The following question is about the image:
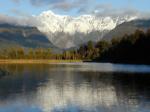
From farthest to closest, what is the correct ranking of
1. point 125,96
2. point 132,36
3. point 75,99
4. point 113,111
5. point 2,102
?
point 132,36 < point 125,96 < point 75,99 < point 2,102 < point 113,111

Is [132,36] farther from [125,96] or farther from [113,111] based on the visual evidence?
[113,111]

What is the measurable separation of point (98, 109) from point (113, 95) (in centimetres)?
1150

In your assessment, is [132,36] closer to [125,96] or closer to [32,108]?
[125,96]

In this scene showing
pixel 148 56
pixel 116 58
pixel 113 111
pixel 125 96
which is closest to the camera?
pixel 113 111

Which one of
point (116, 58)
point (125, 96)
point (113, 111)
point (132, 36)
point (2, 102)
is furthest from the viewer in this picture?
point (116, 58)

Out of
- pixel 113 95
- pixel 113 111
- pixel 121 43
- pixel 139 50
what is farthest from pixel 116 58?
pixel 113 111

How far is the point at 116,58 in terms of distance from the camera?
643 ft

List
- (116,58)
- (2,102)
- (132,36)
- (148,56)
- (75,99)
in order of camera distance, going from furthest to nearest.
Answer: (116,58), (132,36), (148,56), (75,99), (2,102)

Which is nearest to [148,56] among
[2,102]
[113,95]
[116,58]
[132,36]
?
[132,36]

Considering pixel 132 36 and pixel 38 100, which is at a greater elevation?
pixel 132 36

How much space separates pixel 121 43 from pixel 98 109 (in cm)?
15776

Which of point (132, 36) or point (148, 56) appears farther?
point (132, 36)

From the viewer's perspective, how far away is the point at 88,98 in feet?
137

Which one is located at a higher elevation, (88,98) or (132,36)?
(132,36)
